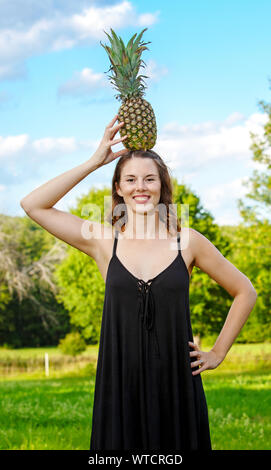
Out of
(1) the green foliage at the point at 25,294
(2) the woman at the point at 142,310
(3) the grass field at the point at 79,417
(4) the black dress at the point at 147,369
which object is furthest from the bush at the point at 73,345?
(4) the black dress at the point at 147,369

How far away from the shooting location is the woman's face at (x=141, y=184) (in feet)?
10.5

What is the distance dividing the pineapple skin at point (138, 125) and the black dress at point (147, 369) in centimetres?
77

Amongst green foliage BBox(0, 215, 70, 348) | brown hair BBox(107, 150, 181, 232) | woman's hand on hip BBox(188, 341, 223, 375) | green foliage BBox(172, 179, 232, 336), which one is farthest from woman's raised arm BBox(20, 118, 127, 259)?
green foliage BBox(0, 215, 70, 348)

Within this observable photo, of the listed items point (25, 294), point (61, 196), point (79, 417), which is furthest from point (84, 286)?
point (61, 196)

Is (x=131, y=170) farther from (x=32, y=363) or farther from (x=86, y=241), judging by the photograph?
(x=32, y=363)

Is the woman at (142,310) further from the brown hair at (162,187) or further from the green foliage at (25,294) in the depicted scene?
the green foliage at (25,294)

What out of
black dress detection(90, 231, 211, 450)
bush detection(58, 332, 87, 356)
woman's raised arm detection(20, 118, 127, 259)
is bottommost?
black dress detection(90, 231, 211, 450)

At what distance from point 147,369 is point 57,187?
1143 millimetres

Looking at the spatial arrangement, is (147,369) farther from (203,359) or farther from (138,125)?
(138,125)

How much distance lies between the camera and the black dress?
2.97 metres

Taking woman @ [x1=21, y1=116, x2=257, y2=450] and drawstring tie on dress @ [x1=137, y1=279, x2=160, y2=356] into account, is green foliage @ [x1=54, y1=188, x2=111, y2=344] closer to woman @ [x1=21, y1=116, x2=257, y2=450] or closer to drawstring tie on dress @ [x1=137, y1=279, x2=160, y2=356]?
woman @ [x1=21, y1=116, x2=257, y2=450]

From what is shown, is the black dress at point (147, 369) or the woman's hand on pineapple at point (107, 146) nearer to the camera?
the black dress at point (147, 369)

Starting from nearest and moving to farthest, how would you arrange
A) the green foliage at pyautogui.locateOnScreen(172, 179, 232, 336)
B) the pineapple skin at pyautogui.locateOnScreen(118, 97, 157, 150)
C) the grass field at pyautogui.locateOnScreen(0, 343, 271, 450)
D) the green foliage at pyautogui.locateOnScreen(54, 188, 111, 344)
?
the pineapple skin at pyautogui.locateOnScreen(118, 97, 157, 150) < the grass field at pyautogui.locateOnScreen(0, 343, 271, 450) < the green foliage at pyautogui.locateOnScreen(172, 179, 232, 336) < the green foliage at pyautogui.locateOnScreen(54, 188, 111, 344)
